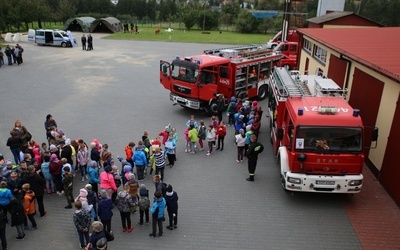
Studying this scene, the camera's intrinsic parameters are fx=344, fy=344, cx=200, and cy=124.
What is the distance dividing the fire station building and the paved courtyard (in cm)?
75

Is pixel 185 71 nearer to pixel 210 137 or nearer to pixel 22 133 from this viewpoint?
pixel 210 137

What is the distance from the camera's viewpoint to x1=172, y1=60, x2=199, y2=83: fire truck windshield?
16.5 m

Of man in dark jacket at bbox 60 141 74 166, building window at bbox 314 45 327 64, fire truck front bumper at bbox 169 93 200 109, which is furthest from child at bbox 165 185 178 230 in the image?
building window at bbox 314 45 327 64

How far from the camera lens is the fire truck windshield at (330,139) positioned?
30.4 feet

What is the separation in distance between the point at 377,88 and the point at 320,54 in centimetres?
890

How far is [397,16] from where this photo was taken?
6197cm

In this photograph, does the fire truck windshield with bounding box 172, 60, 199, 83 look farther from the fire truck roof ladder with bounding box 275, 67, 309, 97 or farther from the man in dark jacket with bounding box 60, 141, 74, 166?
the man in dark jacket with bounding box 60, 141, 74, 166

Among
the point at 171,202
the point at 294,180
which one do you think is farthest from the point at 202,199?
the point at 294,180

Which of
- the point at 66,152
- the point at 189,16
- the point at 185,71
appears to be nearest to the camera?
the point at 66,152

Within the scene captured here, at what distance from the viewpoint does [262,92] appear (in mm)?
20438

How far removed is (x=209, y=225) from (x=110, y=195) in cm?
277

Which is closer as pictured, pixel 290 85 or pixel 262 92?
pixel 290 85

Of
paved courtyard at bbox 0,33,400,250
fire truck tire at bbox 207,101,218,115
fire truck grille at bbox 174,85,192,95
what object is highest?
fire truck grille at bbox 174,85,192,95

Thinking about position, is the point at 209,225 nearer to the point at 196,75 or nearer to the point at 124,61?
the point at 196,75
